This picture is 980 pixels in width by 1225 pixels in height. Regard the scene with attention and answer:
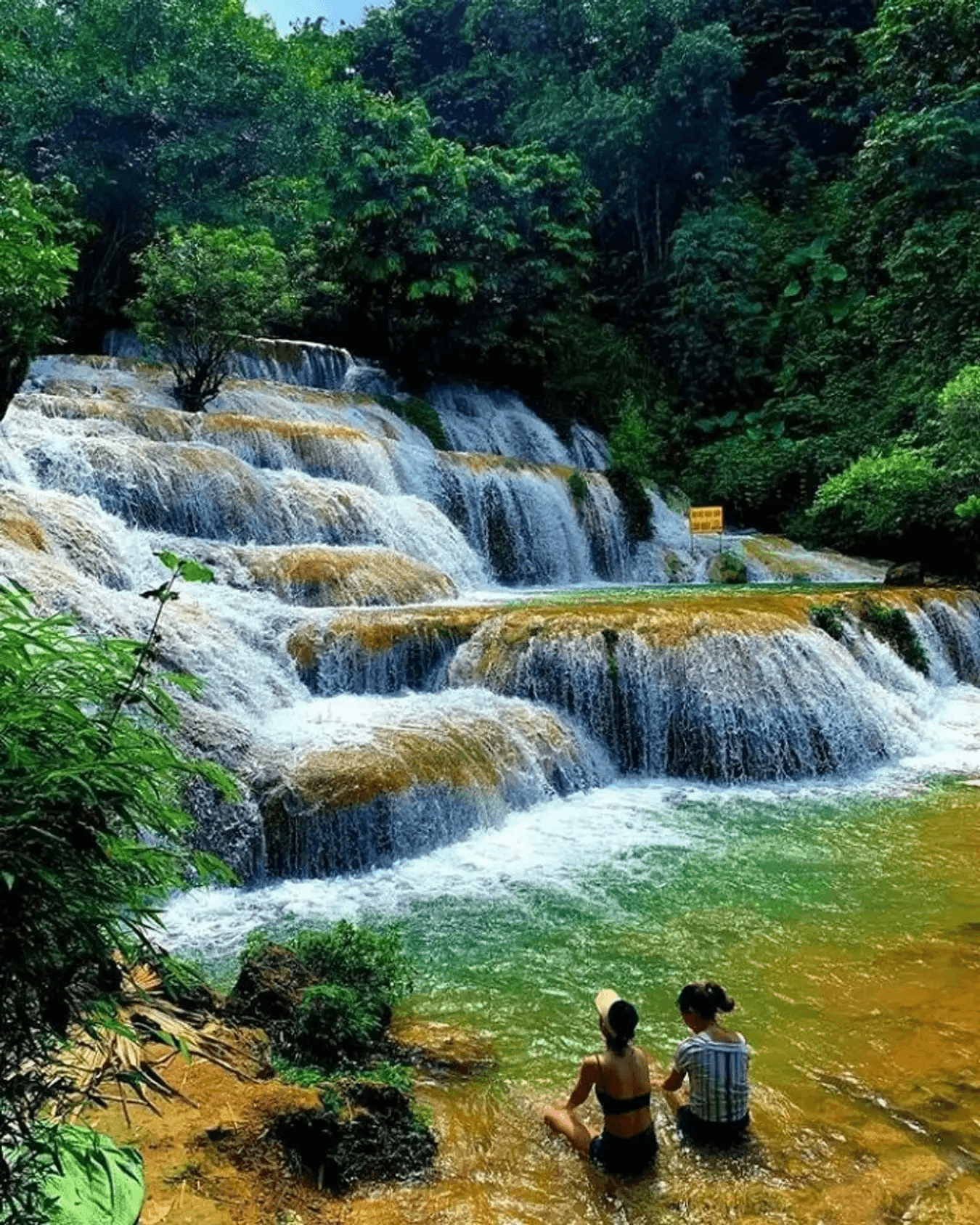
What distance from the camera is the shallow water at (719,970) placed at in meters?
3.22

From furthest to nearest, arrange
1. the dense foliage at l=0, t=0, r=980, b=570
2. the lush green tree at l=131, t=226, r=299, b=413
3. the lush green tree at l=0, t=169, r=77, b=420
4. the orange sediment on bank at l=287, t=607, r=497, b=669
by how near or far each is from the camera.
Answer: the dense foliage at l=0, t=0, r=980, b=570, the lush green tree at l=131, t=226, r=299, b=413, the orange sediment on bank at l=287, t=607, r=497, b=669, the lush green tree at l=0, t=169, r=77, b=420

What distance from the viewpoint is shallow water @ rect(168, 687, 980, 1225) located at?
10.6 ft

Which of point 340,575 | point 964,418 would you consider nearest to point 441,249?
point 964,418

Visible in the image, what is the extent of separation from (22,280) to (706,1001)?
8.23m

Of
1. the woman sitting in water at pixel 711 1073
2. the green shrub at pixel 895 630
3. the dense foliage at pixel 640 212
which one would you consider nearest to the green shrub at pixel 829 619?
the green shrub at pixel 895 630

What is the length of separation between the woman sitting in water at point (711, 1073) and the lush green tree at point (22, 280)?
688cm

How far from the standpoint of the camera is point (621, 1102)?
10.7ft

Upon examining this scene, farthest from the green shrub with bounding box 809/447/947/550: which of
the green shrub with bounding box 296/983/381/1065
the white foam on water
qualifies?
the green shrub with bounding box 296/983/381/1065

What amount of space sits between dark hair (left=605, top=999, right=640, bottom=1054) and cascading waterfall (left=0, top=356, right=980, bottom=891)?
368 cm

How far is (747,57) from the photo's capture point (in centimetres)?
2862

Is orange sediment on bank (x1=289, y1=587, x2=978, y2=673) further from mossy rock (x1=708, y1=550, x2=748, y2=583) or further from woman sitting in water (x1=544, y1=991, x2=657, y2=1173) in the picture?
mossy rock (x1=708, y1=550, x2=748, y2=583)

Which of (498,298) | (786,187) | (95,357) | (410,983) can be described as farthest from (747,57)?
(410,983)

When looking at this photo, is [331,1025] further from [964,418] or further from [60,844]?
[964,418]

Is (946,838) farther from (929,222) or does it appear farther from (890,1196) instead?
(929,222)
